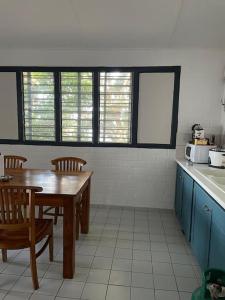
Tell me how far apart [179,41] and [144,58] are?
59cm

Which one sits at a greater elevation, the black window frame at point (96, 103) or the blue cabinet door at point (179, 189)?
the black window frame at point (96, 103)

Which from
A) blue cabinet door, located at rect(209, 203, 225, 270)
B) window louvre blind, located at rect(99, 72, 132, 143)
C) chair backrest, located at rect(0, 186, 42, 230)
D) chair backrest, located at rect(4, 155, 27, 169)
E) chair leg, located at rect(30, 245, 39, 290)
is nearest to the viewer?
blue cabinet door, located at rect(209, 203, 225, 270)

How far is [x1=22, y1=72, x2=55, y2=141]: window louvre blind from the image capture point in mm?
3793

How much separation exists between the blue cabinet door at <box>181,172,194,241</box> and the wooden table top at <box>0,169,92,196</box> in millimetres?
1165

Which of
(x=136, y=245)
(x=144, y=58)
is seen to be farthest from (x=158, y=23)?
(x=136, y=245)

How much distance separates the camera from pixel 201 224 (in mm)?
2258

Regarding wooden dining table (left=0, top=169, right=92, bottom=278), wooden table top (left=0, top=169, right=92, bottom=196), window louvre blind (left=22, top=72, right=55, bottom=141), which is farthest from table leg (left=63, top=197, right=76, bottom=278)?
window louvre blind (left=22, top=72, right=55, bottom=141)

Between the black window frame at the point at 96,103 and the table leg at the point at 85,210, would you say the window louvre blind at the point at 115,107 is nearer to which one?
the black window frame at the point at 96,103

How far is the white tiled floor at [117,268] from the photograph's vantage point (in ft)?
6.56

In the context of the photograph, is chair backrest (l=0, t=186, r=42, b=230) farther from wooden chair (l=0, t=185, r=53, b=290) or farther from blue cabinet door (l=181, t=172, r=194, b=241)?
blue cabinet door (l=181, t=172, r=194, b=241)

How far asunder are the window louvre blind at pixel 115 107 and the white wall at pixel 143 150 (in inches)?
6.9

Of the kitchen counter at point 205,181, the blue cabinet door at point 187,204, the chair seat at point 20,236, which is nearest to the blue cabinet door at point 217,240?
the kitchen counter at point 205,181

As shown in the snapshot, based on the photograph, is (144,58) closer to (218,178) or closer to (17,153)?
(218,178)

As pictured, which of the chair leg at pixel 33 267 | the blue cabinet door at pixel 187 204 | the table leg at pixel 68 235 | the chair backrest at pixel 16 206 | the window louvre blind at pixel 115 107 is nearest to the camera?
the chair backrest at pixel 16 206
